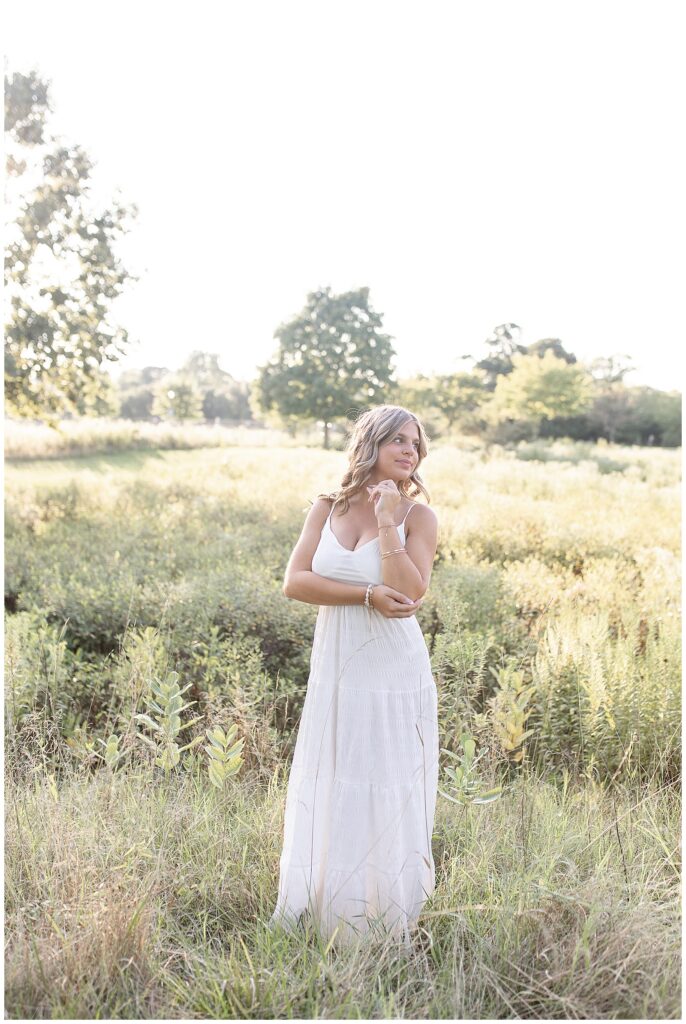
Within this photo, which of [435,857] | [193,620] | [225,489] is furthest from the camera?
[225,489]

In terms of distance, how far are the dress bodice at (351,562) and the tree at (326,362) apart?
42.9 meters

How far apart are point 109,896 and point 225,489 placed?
11.1m

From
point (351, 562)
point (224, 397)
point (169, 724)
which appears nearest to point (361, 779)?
point (351, 562)

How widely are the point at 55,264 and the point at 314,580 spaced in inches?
458

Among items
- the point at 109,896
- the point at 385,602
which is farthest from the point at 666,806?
the point at 109,896

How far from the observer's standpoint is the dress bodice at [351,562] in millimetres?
2986

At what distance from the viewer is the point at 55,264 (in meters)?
12.6

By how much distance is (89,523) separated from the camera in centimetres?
1130

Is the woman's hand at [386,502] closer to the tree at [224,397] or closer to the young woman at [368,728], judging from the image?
the young woman at [368,728]

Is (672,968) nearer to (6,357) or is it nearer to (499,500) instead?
(499,500)

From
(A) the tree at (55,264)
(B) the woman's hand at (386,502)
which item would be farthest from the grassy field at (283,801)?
(A) the tree at (55,264)

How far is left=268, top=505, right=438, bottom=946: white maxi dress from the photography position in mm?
2953

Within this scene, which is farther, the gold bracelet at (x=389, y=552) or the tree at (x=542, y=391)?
the tree at (x=542, y=391)

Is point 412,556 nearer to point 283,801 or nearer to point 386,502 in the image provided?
point 386,502
